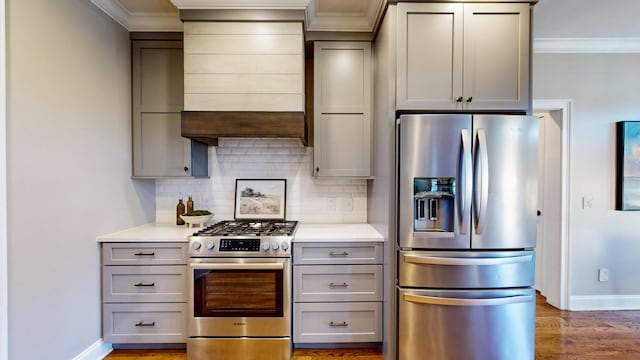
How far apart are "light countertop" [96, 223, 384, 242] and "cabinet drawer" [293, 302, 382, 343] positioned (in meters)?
0.48

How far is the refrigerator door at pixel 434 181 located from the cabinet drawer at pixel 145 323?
1687mm

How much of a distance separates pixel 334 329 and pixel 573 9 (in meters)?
3.06

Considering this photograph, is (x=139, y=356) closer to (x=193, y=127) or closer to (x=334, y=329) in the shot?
(x=334, y=329)

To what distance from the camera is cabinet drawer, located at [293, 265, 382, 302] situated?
2186 mm

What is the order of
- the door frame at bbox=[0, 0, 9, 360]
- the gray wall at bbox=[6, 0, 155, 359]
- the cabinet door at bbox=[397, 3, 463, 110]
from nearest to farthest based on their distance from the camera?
1. the door frame at bbox=[0, 0, 9, 360]
2. the gray wall at bbox=[6, 0, 155, 359]
3. the cabinet door at bbox=[397, 3, 463, 110]

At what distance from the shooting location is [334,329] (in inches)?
87.0

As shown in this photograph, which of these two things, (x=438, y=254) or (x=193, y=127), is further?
(x=193, y=127)

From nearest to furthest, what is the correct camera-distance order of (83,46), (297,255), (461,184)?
(461,184) → (83,46) → (297,255)

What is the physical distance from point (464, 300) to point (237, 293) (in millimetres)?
1481

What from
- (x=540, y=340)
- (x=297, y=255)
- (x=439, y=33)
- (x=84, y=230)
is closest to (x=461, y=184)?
(x=439, y=33)

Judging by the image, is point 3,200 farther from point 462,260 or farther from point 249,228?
point 462,260

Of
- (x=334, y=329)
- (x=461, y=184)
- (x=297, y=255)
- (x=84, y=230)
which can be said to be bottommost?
(x=334, y=329)

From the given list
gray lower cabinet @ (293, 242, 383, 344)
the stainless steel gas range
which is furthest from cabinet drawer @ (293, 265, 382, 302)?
the stainless steel gas range

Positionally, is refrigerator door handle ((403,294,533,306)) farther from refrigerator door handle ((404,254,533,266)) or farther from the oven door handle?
the oven door handle
